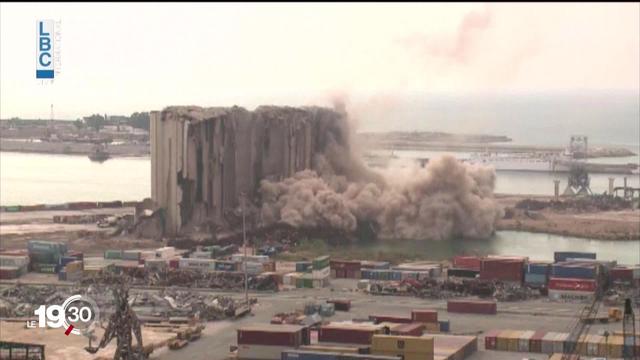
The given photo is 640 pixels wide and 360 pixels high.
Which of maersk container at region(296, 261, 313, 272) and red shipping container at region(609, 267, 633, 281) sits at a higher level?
red shipping container at region(609, 267, 633, 281)

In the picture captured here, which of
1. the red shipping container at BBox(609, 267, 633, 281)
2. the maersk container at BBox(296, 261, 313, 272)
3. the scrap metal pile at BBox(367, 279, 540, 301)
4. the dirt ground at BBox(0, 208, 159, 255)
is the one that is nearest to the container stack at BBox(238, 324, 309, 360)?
the scrap metal pile at BBox(367, 279, 540, 301)

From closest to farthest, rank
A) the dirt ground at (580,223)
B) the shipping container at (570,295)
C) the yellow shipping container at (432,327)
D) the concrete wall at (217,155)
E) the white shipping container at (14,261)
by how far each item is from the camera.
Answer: the yellow shipping container at (432,327), the shipping container at (570,295), the white shipping container at (14,261), the concrete wall at (217,155), the dirt ground at (580,223)

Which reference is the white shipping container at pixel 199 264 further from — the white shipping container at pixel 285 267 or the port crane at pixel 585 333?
the port crane at pixel 585 333

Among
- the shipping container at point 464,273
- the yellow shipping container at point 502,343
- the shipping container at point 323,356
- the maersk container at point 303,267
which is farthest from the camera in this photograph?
the maersk container at point 303,267

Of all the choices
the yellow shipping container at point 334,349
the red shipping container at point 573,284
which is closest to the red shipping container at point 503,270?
the red shipping container at point 573,284

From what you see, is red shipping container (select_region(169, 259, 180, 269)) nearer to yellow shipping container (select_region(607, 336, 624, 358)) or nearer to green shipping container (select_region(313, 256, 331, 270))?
green shipping container (select_region(313, 256, 331, 270))

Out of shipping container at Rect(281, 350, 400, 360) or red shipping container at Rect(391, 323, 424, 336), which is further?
red shipping container at Rect(391, 323, 424, 336)

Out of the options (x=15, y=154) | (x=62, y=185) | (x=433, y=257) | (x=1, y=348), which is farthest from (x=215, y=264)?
(x=15, y=154)
